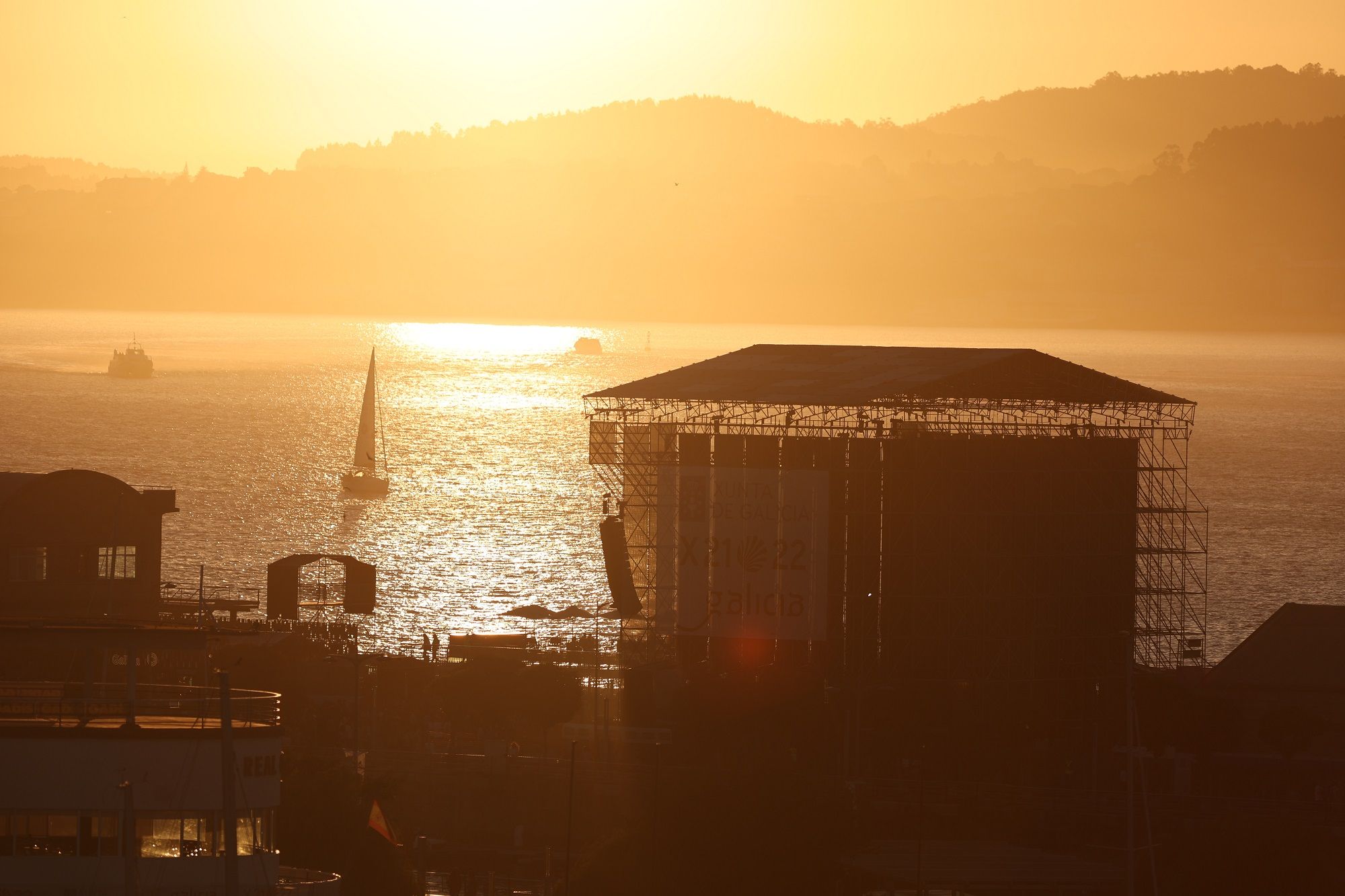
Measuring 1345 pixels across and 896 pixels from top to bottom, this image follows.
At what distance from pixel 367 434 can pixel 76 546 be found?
9184 cm

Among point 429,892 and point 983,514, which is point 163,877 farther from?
point 983,514

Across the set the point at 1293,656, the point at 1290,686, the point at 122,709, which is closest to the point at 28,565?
the point at 1290,686

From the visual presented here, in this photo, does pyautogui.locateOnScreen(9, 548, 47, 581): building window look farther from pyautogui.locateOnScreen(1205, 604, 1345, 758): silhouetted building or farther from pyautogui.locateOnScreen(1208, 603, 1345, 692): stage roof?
pyautogui.locateOnScreen(1208, 603, 1345, 692): stage roof

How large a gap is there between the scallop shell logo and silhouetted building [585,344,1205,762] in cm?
6

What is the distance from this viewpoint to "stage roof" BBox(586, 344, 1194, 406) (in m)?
51.1

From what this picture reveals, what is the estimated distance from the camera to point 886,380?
53250mm

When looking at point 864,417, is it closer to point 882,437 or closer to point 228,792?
point 882,437

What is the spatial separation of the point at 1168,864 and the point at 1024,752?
31.4 feet

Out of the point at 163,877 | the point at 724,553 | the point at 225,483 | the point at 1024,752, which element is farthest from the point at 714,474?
the point at 225,483

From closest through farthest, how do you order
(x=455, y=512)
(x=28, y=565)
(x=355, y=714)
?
(x=355, y=714) → (x=28, y=565) → (x=455, y=512)

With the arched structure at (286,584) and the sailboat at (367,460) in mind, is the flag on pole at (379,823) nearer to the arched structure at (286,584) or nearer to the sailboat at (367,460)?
the arched structure at (286,584)

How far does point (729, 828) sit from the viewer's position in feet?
110

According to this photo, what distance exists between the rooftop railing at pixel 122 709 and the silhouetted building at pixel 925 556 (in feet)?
91.7

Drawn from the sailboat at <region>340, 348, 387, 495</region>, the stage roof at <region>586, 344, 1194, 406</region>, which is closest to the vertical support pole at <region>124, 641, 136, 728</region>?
the stage roof at <region>586, 344, 1194, 406</region>
